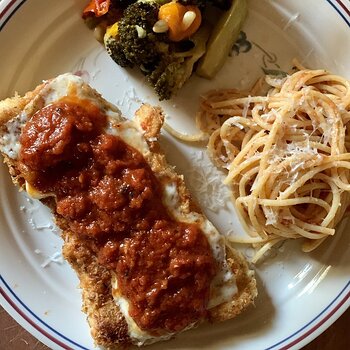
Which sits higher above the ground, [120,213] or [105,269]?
[120,213]

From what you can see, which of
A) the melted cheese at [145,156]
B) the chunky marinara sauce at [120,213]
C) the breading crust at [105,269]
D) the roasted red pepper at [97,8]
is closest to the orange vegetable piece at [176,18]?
the roasted red pepper at [97,8]

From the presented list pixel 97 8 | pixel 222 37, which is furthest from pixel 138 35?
pixel 222 37

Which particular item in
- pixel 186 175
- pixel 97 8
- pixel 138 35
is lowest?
pixel 186 175

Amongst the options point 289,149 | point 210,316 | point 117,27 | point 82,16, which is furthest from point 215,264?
point 82,16

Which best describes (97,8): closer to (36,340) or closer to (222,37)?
(222,37)

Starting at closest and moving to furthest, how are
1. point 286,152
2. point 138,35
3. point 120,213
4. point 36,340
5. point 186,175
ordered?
point 120,213
point 138,35
point 286,152
point 186,175
point 36,340

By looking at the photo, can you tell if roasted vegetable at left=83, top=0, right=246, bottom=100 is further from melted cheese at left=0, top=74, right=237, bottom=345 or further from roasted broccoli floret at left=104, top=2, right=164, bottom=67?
melted cheese at left=0, top=74, right=237, bottom=345

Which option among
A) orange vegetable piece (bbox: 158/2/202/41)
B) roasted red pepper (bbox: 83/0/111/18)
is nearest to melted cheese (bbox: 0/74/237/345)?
roasted red pepper (bbox: 83/0/111/18)

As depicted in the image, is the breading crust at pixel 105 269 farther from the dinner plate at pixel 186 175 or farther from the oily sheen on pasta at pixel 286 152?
the oily sheen on pasta at pixel 286 152
